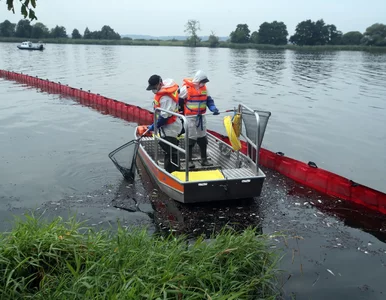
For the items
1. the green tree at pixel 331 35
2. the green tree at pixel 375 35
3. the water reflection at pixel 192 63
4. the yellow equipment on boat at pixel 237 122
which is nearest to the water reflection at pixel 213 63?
the water reflection at pixel 192 63

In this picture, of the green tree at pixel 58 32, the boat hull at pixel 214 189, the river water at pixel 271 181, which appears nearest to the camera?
the river water at pixel 271 181

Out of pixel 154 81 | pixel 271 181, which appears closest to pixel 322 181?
pixel 271 181

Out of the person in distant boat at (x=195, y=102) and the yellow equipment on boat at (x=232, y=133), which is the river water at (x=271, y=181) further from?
the person in distant boat at (x=195, y=102)

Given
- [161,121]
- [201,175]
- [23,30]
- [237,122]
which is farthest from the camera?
[23,30]

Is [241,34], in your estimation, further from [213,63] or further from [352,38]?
[213,63]

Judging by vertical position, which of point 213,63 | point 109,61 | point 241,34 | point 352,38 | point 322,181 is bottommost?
point 109,61

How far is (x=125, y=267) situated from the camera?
433 centimetres

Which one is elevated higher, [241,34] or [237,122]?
[241,34]

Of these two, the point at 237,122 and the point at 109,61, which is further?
the point at 109,61

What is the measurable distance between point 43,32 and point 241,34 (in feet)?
205

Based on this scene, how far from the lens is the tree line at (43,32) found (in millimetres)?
124562

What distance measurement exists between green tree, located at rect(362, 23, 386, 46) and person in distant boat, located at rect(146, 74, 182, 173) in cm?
9056

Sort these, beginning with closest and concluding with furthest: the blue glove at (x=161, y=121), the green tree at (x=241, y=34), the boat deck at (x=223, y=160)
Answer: the boat deck at (x=223, y=160) → the blue glove at (x=161, y=121) → the green tree at (x=241, y=34)

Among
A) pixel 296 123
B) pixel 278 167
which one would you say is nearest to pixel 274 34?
pixel 296 123
